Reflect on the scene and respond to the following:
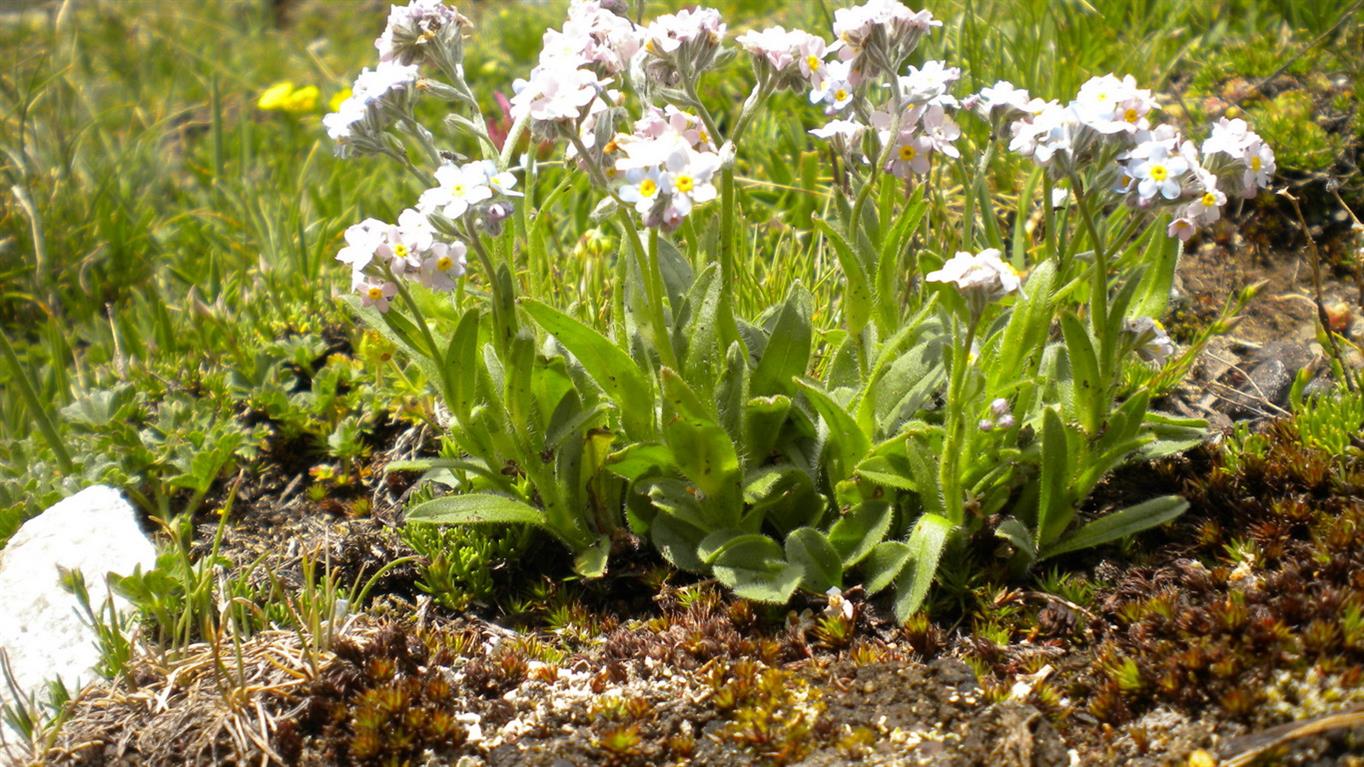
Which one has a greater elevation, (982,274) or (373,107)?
(373,107)

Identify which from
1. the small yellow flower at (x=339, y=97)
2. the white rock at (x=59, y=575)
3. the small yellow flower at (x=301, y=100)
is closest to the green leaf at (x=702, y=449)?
the white rock at (x=59, y=575)

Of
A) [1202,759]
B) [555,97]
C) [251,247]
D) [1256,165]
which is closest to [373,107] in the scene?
[555,97]

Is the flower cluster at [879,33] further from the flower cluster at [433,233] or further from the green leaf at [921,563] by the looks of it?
the green leaf at [921,563]

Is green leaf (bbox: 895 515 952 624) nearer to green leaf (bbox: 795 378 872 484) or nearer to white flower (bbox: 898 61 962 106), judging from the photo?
green leaf (bbox: 795 378 872 484)

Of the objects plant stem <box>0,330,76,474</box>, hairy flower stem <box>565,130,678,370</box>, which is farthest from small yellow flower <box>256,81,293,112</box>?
hairy flower stem <box>565,130,678,370</box>

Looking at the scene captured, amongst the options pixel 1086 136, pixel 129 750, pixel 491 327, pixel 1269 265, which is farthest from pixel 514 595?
pixel 1269 265

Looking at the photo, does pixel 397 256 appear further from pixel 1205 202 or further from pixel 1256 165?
pixel 1256 165
